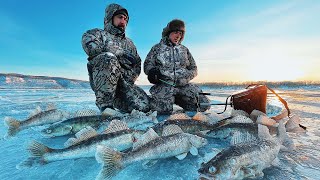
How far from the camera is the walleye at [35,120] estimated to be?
3699 millimetres

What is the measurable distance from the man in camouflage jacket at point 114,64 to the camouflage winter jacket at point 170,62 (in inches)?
16.8

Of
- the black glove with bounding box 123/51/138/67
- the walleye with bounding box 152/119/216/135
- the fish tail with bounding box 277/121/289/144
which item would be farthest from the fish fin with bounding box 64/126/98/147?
the black glove with bounding box 123/51/138/67

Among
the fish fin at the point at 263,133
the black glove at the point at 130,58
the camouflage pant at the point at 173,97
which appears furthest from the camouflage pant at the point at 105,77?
the fish fin at the point at 263,133

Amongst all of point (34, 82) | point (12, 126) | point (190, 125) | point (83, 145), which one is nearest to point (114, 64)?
point (12, 126)

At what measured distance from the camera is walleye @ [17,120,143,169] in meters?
2.41

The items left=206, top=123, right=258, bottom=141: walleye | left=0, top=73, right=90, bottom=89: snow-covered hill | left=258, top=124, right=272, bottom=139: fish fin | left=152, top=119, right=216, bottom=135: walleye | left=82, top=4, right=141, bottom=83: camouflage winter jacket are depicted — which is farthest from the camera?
left=0, top=73, right=90, bottom=89: snow-covered hill

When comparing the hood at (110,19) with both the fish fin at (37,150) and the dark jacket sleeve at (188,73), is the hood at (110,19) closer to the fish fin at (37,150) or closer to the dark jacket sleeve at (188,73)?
the dark jacket sleeve at (188,73)

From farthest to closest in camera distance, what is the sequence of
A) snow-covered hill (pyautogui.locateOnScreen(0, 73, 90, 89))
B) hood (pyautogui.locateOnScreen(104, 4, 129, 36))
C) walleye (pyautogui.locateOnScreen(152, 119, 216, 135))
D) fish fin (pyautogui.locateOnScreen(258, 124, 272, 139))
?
snow-covered hill (pyautogui.locateOnScreen(0, 73, 90, 89)), hood (pyautogui.locateOnScreen(104, 4, 129, 36)), walleye (pyautogui.locateOnScreen(152, 119, 216, 135)), fish fin (pyautogui.locateOnScreen(258, 124, 272, 139))

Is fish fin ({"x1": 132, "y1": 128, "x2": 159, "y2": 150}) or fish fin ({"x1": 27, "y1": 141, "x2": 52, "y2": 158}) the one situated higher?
fish fin ({"x1": 132, "y1": 128, "x2": 159, "y2": 150})

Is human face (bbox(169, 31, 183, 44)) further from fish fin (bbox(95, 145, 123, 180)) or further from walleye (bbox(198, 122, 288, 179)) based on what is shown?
fish fin (bbox(95, 145, 123, 180))

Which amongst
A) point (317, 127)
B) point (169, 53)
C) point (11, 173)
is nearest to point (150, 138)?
point (11, 173)

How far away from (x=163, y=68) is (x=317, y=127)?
3365 millimetres

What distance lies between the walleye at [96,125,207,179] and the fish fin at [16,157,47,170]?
686 millimetres

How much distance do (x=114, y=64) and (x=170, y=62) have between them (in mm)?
1681
